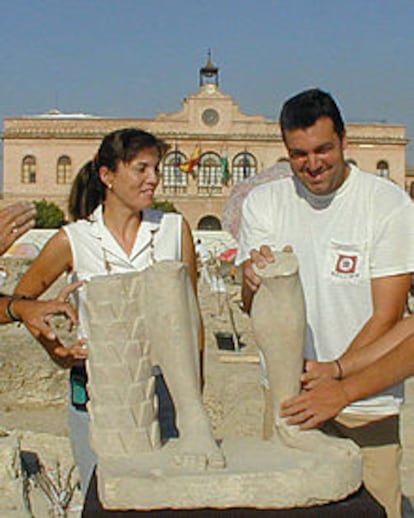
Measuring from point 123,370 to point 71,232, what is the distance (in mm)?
664

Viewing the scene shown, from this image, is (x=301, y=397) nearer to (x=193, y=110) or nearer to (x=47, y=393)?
(x=47, y=393)

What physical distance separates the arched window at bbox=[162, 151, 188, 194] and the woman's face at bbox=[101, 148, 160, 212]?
40.2 m

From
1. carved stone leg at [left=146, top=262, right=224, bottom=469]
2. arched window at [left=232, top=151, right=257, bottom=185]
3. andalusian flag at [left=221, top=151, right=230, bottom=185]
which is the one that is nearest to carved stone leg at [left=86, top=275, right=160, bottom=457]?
carved stone leg at [left=146, top=262, right=224, bottom=469]

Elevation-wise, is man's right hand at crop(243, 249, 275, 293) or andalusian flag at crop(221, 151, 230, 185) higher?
andalusian flag at crop(221, 151, 230, 185)

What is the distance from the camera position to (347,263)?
2.79 m

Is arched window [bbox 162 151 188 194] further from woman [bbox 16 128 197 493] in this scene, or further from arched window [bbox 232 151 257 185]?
woman [bbox 16 128 197 493]

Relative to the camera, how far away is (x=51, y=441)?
5902 millimetres

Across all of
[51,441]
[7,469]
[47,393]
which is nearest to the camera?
[7,469]

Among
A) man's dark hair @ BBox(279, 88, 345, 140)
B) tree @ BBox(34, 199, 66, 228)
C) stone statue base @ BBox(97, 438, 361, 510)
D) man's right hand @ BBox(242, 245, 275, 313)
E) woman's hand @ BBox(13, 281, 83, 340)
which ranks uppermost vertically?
tree @ BBox(34, 199, 66, 228)

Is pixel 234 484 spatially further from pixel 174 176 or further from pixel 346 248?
pixel 174 176

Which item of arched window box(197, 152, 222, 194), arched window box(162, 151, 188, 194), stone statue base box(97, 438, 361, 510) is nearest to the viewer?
stone statue base box(97, 438, 361, 510)

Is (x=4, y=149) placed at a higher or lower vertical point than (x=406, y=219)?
higher

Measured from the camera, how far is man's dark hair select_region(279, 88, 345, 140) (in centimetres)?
269

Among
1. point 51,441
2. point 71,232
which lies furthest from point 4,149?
point 71,232
